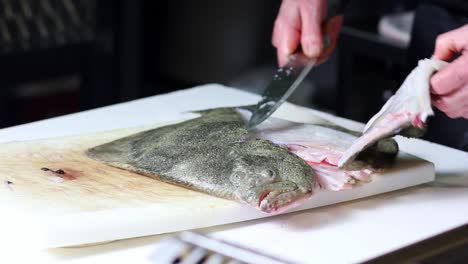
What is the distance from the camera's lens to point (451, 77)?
1037 millimetres

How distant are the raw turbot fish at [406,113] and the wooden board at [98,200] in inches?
2.6

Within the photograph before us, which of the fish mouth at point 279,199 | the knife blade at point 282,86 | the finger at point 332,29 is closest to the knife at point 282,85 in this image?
the knife blade at point 282,86

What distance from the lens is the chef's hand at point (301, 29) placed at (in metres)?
1.33

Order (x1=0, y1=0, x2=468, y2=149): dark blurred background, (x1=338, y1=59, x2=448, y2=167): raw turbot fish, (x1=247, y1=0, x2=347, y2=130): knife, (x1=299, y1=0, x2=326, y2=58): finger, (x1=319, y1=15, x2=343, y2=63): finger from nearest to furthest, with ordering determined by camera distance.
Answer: (x1=338, y1=59, x2=448, y2=167): raw turbot fish, (x1=247, y1=0, x2=347, y2=130): knife, (x1=299, y1=0, x2=326, y2=58): finger, (x1=319, y1=15, x2=343, y2=63): finger, (x1=0, y1=0, x2=468, y2=149): dark blurred background

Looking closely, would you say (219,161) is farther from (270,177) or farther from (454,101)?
(454,101)

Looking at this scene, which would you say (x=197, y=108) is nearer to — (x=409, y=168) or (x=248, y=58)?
(x=409, y=168)

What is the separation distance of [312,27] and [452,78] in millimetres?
366

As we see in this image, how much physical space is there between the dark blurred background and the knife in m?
0.32

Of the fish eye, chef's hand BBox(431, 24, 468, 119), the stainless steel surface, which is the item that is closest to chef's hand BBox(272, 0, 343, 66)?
chef's hand BBox(431, 24, 468, 119)

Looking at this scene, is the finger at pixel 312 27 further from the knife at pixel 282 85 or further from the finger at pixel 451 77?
the finger at pixel 451 77

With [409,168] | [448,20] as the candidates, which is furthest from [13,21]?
[409,168]

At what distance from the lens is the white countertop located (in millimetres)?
920

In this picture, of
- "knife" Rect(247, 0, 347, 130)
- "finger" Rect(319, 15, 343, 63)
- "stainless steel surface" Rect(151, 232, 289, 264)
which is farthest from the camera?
"finger" Rect(319, 15, 343, 63)

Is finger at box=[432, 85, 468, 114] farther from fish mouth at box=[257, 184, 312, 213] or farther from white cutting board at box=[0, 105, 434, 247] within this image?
fish mouth at box=[257, 184, 312, 213]
